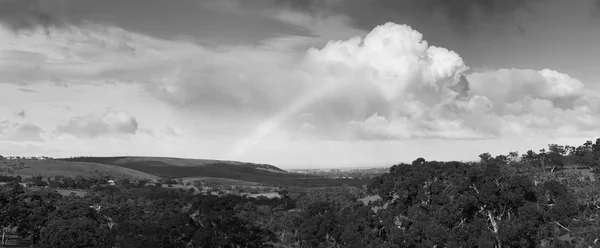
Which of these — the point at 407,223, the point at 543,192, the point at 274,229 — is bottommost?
the point at 274,229

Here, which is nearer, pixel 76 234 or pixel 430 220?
pixel 430 220

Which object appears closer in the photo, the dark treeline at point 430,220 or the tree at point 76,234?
the dark treeline at point 430,220

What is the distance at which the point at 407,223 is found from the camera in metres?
81.9

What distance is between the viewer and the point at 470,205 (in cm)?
7438

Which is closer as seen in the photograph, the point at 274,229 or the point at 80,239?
the point at 80,239

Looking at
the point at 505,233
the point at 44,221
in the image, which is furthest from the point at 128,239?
the point at 505,233

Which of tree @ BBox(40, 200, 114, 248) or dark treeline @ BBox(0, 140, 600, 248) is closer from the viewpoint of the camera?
dark treeline @ BBox(0, 140, 600, 248)

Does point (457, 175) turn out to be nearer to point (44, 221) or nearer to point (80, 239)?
point (80, 239)

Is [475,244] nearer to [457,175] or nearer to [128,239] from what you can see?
[457,175]

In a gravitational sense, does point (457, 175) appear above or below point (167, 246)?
above

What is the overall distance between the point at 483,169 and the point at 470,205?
8.39 metres

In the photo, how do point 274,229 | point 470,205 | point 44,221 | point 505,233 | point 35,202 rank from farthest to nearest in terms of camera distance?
point 274,229 → point 35,202 → point 44,221 → point 470,205 → point 505,233

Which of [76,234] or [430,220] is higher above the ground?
[430,220]

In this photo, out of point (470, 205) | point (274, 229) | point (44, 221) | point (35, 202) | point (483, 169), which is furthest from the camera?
point (274, 229)
